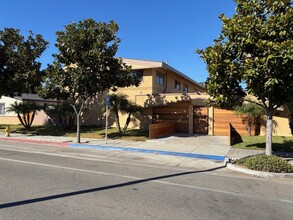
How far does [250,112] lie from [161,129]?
6159mm

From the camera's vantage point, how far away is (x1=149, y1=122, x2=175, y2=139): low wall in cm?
1845

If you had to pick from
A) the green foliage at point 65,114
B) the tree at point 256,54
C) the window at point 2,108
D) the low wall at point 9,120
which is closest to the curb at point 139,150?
the tree at point 256,54

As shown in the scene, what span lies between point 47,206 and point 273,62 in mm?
7586

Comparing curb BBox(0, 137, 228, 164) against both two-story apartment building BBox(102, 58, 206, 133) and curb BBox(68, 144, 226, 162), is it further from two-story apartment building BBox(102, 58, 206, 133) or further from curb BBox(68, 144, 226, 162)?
two-story apartment building BBox(102, 58, 206, 133)

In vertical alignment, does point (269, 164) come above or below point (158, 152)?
above

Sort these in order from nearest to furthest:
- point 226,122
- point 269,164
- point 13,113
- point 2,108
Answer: point 269,164
point 226,122
point 13,113
point 2,108

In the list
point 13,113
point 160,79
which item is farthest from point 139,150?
point 13,113

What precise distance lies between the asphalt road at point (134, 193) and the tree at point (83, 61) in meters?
8.02

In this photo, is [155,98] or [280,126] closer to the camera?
[280,126]

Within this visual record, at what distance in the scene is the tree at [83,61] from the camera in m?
16.4

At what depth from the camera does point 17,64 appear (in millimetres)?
22625

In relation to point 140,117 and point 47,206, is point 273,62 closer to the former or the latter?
point 47,206

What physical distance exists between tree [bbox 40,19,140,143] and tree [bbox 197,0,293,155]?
7.46 meters

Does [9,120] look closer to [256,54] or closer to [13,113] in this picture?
[13,113]
